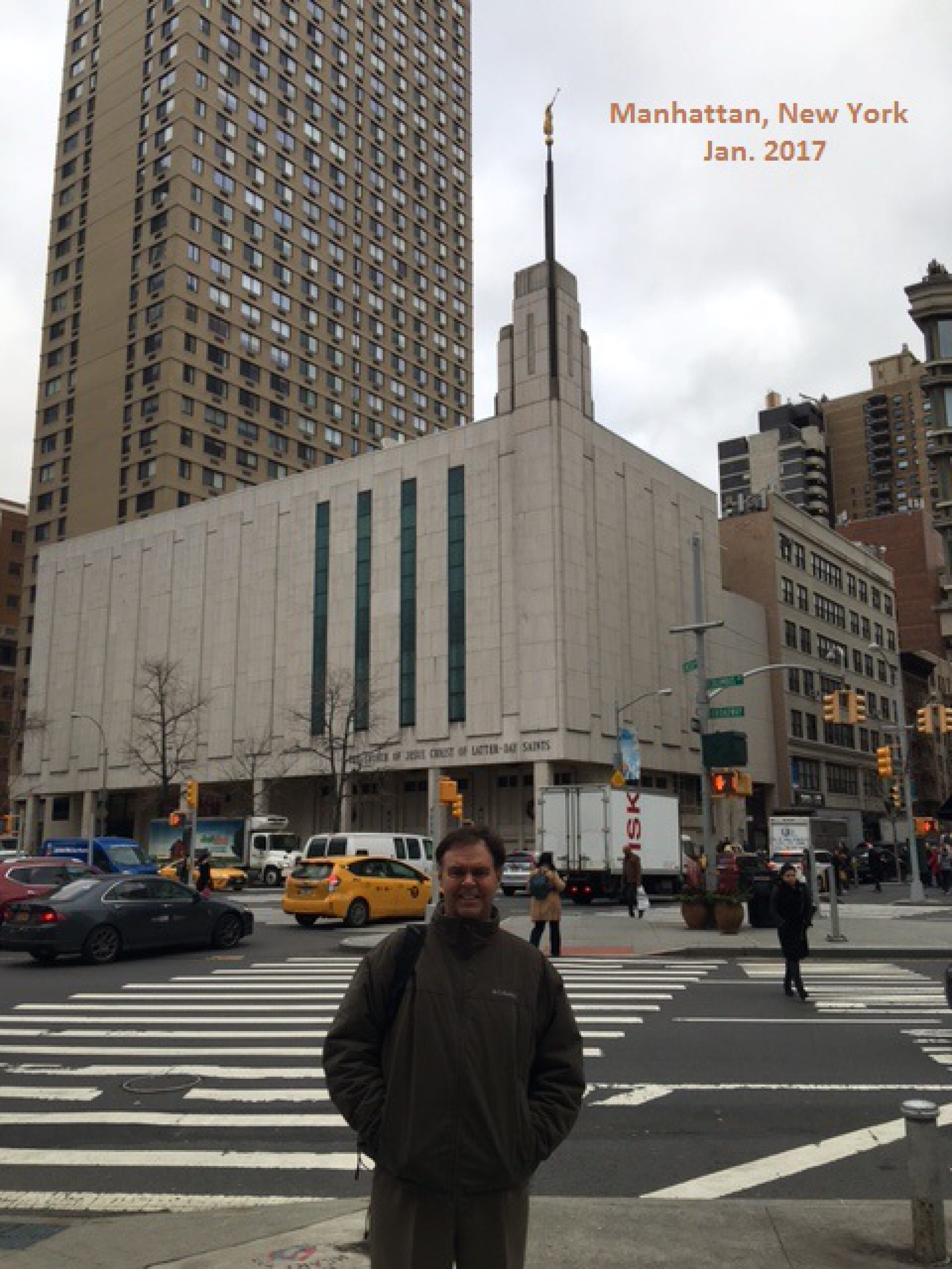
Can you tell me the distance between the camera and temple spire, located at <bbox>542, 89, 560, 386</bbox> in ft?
196

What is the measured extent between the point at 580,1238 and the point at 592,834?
1215 inches

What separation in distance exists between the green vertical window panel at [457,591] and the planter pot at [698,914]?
35868 mm

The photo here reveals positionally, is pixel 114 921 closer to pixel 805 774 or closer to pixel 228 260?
pixel 805 774

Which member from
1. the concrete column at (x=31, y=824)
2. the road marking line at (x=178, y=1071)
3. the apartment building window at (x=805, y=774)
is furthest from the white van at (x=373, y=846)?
the concrete column at (x=31, y=824)

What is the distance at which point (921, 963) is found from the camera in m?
18.7

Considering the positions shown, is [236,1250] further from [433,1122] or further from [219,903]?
[219,903]

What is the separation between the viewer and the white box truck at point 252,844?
50.8m

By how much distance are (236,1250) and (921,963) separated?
16.5 m

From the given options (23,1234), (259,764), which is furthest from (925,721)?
(259,764)

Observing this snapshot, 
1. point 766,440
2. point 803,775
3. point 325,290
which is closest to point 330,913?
point 803,775

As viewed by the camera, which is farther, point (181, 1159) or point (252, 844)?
point (252, 844)

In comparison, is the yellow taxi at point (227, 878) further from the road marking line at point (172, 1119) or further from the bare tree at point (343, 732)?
the road marking line at point (172, 1119)

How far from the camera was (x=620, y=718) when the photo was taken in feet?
196

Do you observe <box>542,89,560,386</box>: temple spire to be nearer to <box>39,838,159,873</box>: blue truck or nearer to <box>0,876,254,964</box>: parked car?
<box>39,838,159,873</box>: blue truck
